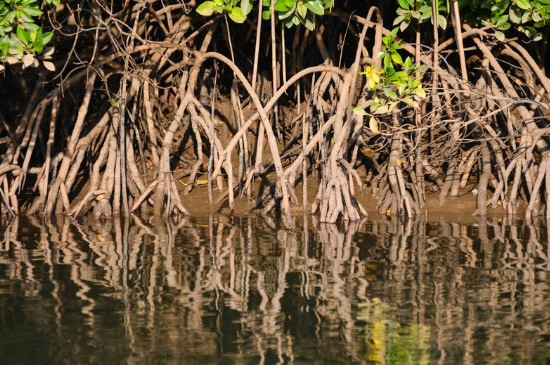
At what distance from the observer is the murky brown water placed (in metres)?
3.88

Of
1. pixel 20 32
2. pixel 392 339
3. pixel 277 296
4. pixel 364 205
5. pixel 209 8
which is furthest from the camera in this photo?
pixel 364 205

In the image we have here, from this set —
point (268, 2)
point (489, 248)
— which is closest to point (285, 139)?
point (268, 2)

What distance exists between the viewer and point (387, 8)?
338 inches

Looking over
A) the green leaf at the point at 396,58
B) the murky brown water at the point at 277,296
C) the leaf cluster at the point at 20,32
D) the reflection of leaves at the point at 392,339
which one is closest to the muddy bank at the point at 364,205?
the murky brown water at the point at 277,296

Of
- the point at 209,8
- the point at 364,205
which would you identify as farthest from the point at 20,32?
the point at 364,205

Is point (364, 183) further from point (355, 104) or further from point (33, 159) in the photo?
point (33, 159)

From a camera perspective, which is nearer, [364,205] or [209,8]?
[209,8]

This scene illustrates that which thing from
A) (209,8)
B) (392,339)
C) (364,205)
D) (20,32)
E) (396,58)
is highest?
(209,8)

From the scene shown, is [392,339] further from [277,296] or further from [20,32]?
[20,32]

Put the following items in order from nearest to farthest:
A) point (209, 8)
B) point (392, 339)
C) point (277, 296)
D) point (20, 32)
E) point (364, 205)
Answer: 1. point (392, 339)
2. point (277, 296)
3. point (20, 32)
4. point (209, 8)
5. point (364, 205)

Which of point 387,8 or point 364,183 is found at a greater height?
point 387,8

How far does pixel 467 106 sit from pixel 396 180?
2.56 feet

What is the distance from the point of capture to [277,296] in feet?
15.6

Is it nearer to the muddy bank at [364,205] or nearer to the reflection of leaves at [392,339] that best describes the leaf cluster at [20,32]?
the muddy bank at [364,205]
